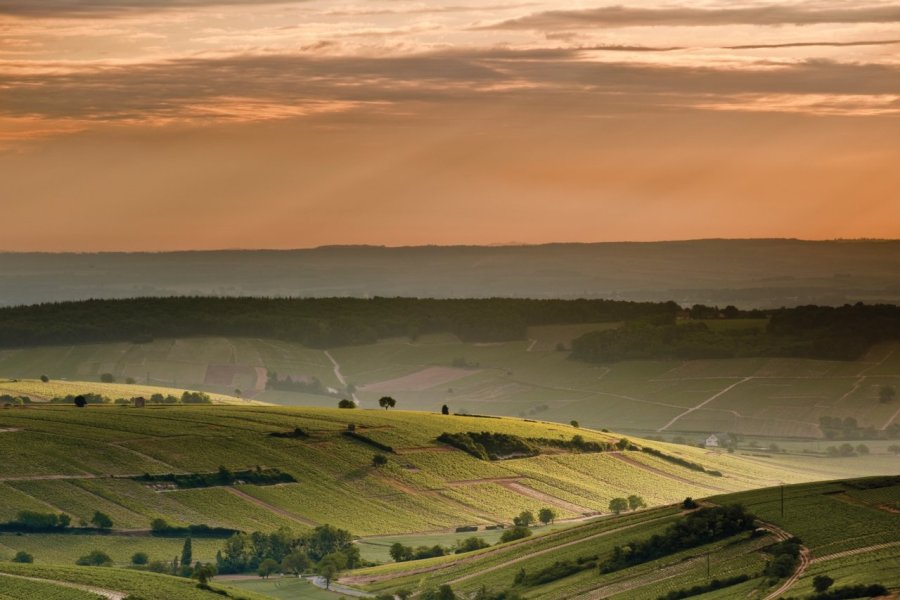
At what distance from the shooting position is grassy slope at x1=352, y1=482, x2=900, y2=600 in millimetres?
140875

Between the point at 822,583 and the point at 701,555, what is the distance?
2563 cm

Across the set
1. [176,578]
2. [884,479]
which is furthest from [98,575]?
[884,479]

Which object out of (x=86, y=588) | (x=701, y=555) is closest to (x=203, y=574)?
(x=86, y=588)

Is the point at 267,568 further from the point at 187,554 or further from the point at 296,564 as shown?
the point at 187,554

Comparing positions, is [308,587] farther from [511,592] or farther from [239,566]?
[511,592]

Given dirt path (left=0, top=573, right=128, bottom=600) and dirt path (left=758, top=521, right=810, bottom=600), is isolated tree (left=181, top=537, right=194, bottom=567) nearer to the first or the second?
dirt path (left=0, top=573, right=128, bottom=600)

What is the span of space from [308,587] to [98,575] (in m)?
25.1

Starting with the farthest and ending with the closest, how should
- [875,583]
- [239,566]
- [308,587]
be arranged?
[239,566], [308,587], [875,583]

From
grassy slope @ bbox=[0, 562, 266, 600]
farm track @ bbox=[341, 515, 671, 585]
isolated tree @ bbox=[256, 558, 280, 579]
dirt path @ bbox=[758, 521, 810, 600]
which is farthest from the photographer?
isolated tree @ bbox=[256, 558, 280, 579]

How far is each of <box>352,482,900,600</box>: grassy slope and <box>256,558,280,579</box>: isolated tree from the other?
31.3 feet

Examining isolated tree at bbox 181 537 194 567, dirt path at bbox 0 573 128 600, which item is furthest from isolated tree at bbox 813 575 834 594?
isolated tree at bbox 181 537 194 567

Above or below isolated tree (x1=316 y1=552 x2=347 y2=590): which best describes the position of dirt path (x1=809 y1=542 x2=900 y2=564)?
below

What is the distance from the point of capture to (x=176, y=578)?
168500 millimetres

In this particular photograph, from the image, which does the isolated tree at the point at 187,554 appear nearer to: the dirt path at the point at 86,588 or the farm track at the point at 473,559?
the farm track at the point at 473,559
